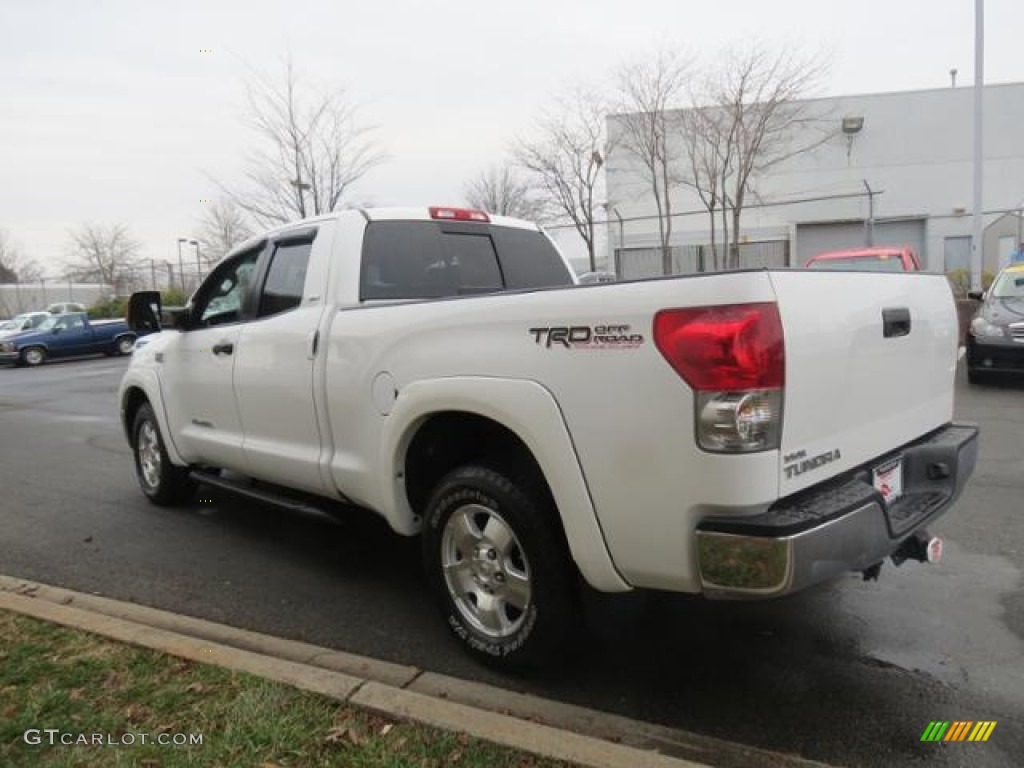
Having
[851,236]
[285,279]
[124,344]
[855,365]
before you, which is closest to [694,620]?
[855,365]

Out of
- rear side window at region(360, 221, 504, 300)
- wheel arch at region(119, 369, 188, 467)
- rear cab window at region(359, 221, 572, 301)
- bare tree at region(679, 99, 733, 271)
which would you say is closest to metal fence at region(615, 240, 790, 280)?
bare tree at region(679, 99, 733, 271)

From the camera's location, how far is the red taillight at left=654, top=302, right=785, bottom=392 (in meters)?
2.34

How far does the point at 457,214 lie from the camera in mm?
4520

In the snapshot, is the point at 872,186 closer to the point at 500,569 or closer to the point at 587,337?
the point at 500,569

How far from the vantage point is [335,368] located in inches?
146

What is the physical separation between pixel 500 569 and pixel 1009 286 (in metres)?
10.7

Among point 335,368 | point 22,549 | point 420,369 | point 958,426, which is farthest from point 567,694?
point 22,549

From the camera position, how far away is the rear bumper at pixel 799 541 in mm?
2332

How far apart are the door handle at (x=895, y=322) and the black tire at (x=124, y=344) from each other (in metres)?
27.0

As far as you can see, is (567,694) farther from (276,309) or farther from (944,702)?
(276,309)

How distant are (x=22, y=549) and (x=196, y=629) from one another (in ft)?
7.40

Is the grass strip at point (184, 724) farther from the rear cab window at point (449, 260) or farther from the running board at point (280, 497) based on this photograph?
the rear cab window at point (449, 260)

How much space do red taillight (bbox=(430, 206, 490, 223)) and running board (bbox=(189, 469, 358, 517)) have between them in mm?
1665

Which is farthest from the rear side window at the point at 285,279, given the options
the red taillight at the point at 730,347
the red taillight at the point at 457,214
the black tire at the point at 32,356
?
the black tire at the point at 32,356
